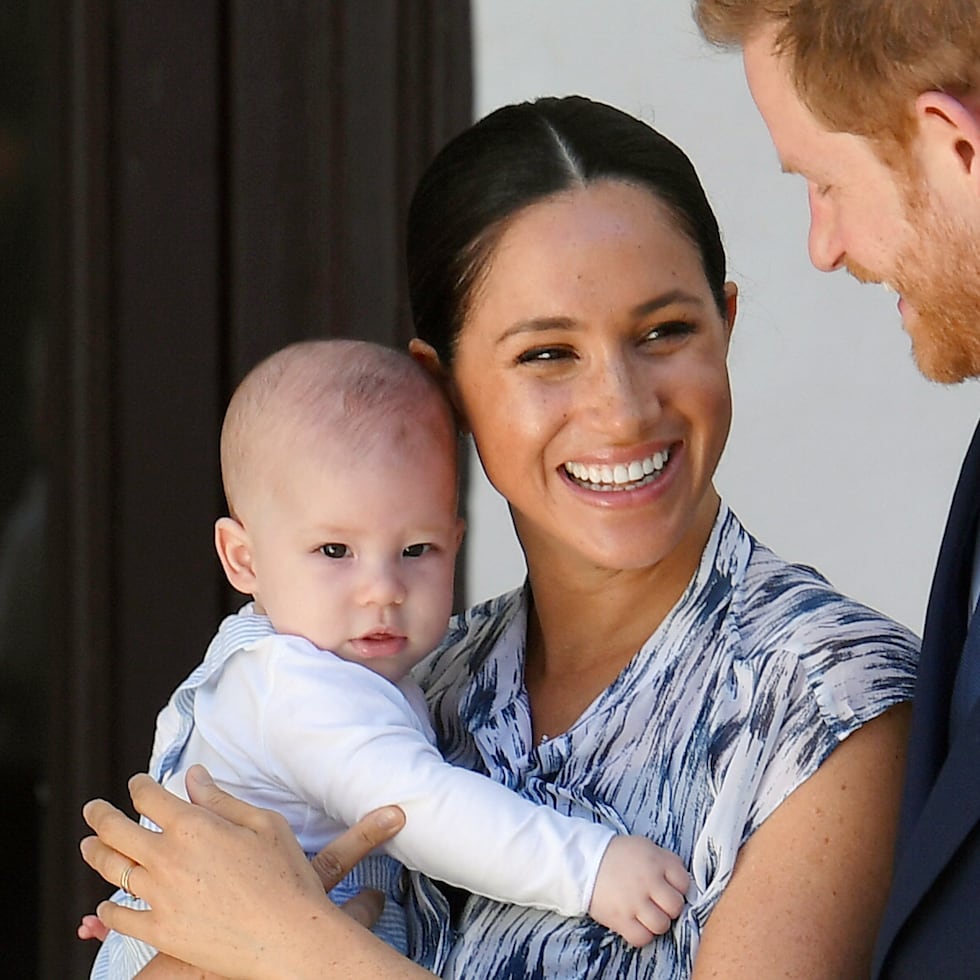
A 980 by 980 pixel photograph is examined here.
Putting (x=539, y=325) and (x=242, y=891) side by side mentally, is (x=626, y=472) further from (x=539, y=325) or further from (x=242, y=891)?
(x=242, y=891)

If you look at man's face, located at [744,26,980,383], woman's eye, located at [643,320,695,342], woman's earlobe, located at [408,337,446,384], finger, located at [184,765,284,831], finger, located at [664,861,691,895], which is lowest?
finger, located at [664,861,691,895]

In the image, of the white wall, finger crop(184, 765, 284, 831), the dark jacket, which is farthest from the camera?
the white wall

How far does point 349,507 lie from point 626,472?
322 millimetres

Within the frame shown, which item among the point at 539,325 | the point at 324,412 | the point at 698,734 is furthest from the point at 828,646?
the point at 324,412

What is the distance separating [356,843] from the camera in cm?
188

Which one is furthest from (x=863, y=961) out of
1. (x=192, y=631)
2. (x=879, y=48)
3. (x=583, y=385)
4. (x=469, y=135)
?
(x=192, y=631)

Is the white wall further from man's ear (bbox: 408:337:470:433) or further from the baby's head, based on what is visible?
the baby's head

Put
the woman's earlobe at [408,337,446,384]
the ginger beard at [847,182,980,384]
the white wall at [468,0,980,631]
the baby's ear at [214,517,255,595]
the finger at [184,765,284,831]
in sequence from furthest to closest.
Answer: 1. the white wall at [468,0,980,631]
2. the woman's earlobe at [408,337,446,384]
3. the baby's ear at [214,517,255,595]
4. the finger at [184,765,284,831]
5. the ginger beard at [847,182,980,384]

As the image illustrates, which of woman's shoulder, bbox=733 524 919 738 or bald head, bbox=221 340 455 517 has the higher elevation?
bald head, bbox=221 340 455 517

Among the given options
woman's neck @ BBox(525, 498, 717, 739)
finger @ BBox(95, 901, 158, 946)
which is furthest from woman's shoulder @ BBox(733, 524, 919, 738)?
finger @ BBox(95, 901, 158, 946)

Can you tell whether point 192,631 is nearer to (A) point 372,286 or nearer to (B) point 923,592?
(A) point 372,286

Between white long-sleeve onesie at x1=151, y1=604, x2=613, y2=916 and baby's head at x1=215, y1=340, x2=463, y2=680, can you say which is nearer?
white long-sleeve onesie at x1=151, y1=604, x2=613, y2=916

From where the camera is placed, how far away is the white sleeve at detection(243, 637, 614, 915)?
6.02 feet

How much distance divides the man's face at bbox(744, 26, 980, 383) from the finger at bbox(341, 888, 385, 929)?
0.82 meters
